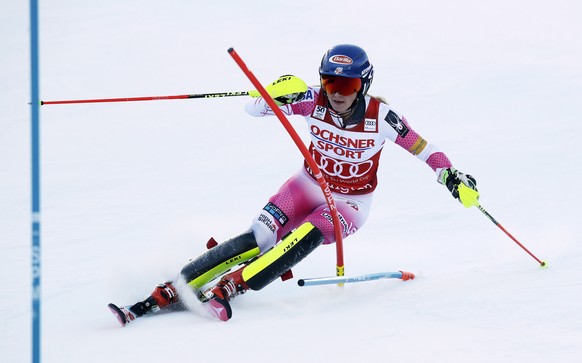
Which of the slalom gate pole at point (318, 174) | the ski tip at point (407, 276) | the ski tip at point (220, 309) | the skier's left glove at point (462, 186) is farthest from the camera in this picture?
the ski tip at point (407, 276)

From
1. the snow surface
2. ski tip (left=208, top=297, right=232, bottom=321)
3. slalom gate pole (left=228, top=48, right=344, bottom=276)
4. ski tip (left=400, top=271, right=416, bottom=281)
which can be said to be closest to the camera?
the snow surface

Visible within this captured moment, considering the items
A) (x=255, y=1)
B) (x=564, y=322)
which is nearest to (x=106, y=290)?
(x=564, y=322)

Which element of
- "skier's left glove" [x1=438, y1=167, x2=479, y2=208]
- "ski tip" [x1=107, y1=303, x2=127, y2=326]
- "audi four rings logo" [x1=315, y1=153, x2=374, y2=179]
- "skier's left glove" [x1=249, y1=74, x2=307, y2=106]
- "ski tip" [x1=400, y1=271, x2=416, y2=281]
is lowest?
"ski tip" [x1=107, y1=303, x2=127, y2=326]

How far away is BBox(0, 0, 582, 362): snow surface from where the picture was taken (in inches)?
161

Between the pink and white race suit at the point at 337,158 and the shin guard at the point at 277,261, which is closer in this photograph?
the shin guard at the point at 277,261

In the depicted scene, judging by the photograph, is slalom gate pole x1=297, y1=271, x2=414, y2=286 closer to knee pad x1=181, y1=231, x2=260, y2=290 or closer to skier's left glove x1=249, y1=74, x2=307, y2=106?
knee pad x1=181, y1=231, x2=260, y2=290

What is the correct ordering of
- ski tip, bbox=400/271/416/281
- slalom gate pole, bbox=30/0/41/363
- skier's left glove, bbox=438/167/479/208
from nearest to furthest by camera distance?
slalom gate pole, bbox=30/0/41/363, skier's left glove, bbox=438/167/479/208, ski tip, bbox=400/271/416/281

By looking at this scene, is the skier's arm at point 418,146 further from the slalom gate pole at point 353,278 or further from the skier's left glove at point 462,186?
the slalom gate pole at point 353,278

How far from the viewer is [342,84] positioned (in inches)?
192

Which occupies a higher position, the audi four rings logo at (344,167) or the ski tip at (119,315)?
the audi four rings logo at (344,167)

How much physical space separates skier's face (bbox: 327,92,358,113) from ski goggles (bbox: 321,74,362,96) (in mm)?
21

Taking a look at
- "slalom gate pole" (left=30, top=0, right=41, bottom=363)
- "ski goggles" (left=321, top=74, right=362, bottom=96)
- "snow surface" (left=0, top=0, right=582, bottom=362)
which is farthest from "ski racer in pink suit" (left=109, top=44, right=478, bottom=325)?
"slalom gate pole" (left=30, top=0, right=41, bottom=363)

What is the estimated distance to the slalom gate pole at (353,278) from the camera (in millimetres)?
4618

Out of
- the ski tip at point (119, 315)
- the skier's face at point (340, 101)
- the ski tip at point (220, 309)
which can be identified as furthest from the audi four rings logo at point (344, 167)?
the ski tip at point (119, 315)
